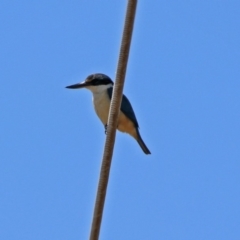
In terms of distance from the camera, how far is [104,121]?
10.3 metres

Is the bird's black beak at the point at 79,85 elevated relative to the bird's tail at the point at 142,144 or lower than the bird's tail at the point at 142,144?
elevated

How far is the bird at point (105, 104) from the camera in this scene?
10.4 meters

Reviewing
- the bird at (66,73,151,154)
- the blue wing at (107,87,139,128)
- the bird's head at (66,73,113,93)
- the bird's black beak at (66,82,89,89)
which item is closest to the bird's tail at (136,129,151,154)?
the bird at (66,73,151,154)

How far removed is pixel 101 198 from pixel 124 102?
6.90 m

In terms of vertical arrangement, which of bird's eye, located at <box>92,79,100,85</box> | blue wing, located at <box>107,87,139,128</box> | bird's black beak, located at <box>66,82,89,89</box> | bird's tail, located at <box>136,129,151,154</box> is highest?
bird's eye, located at <box>92,79,100,85</box>

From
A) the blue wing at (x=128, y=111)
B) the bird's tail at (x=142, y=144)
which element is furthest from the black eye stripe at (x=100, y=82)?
the bird's tail at (x=142, y=144)

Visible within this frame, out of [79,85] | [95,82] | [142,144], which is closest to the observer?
[79,85]

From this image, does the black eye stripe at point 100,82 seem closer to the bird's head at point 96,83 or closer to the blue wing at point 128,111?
the bird's head at point 96,83

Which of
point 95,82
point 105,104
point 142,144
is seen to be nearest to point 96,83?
point 95,82

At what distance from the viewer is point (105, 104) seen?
1036 centimetres

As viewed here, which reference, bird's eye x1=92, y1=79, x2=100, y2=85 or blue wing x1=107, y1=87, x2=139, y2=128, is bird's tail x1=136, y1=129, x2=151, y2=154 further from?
bird's eye x1=92, y1=79, x2=100, y2=85

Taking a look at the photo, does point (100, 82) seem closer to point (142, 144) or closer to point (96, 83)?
point (96, 83)

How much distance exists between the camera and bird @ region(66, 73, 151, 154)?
10352mm

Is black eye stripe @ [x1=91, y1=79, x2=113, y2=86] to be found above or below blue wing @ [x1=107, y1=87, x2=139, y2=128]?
above
